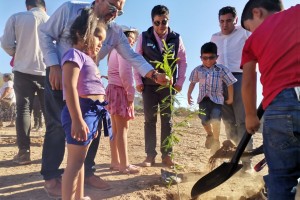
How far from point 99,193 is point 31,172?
1125 millimetres

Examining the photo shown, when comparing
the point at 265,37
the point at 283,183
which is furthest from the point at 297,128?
the point at 265,37

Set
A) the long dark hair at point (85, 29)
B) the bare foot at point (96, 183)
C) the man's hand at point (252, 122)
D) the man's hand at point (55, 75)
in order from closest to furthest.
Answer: the man's hand at point (252, 122) → the long dark hair at point (85, 29) → the man's hand at point (55, 75) → the bare foot at point (96, 183)

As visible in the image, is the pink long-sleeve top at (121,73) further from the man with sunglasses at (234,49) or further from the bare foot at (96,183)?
the man with sunglasses at (234,49)

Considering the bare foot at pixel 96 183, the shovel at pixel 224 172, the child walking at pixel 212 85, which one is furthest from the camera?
the child walking at pixel 212 85

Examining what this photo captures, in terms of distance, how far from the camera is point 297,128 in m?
2.10

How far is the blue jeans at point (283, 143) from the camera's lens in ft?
6.96

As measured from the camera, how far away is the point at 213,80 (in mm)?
5008

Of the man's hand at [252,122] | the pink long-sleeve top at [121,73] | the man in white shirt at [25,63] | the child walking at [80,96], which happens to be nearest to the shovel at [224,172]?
the man's hand at [252,122]

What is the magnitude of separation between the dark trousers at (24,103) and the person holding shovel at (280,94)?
3338 mm

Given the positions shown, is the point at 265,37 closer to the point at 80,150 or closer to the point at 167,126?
the point at 80,150

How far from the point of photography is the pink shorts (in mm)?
4359

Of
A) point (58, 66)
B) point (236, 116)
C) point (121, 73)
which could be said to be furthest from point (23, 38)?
point (236, 116)

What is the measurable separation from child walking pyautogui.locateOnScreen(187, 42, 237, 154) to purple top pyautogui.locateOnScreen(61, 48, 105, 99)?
7.66 ft

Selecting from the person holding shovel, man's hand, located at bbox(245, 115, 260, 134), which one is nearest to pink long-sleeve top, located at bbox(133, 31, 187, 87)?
man's hand, located at bbox(245, 115, 260, 134)
